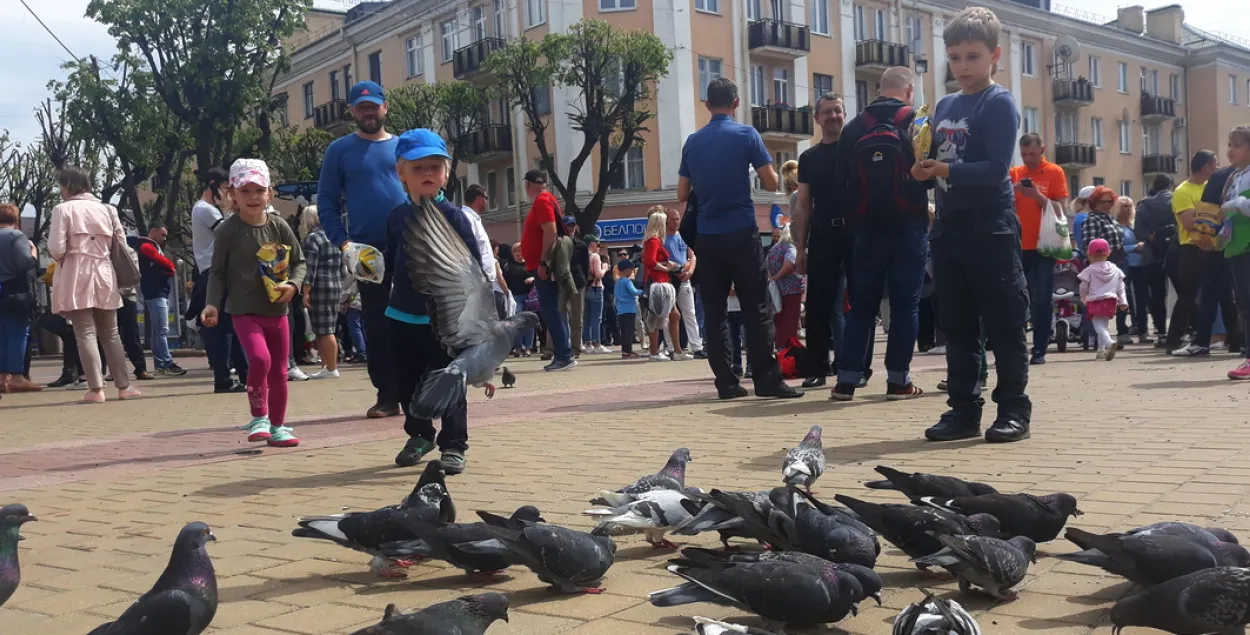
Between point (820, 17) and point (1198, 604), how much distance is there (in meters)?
46.5

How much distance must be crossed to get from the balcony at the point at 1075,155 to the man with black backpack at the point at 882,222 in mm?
51324

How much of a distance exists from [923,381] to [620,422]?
3325 mm

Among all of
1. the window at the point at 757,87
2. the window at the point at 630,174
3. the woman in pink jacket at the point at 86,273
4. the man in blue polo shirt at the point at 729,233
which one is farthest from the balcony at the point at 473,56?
the man in blue polo shirt at the point at 729,233

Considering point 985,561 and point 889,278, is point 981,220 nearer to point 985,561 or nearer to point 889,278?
point 889,278

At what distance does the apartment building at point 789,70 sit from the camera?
138ft

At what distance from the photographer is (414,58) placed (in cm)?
4872

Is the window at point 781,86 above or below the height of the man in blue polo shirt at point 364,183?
above

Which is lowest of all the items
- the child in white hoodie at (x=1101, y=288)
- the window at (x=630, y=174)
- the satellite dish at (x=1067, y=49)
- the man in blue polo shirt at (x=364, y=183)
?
the child in white hoodie at (x=1101, y=288)

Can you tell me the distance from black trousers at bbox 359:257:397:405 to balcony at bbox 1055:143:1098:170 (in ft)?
173

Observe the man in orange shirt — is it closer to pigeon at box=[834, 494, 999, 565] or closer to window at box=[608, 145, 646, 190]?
pigeon at box=[834, 494, 999, 565]

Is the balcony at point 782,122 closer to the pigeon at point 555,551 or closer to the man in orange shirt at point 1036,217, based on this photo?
the man in orange shirt at point 1036,217

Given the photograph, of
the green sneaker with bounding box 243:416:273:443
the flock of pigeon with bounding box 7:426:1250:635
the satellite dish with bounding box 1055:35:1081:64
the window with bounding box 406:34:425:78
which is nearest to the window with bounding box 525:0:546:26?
the window with bounding box 406:34:425:78

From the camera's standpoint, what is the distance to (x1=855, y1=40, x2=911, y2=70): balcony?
4738 cm

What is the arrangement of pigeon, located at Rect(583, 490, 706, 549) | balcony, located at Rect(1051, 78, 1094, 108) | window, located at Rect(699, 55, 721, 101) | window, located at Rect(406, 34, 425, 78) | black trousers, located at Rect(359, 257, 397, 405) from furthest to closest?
balcony, located at Rect(1051, 78, 1094, 108) → window, located at Rect(406, 34, 425, 78) → window, located at Rect(699, 55, 721, 101) → black trousers, located at Rect(359, 257, 397, 405) → pigeon, located at Rect(583, 490, 706, 549)
